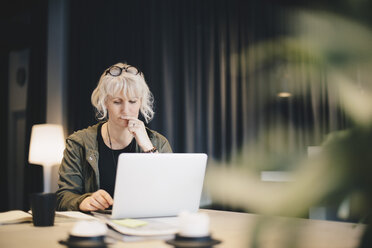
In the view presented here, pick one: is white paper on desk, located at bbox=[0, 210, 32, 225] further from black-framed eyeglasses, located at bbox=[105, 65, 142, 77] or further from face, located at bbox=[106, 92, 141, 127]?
black-framed eyeglasses, located at bbox=[105, 65, 142, 77]

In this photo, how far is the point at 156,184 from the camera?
132 cm

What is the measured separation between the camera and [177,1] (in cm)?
388

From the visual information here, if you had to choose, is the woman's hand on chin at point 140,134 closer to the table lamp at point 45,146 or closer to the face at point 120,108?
the face at point 120,108

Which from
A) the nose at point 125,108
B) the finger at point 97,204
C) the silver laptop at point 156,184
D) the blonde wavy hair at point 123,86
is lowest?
the finger at point 97,204

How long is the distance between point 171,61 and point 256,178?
360 centimetres

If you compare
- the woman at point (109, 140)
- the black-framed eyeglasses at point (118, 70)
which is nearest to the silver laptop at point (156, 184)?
the woman at point (109, 140)

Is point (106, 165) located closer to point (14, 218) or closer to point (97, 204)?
point (97, 204)

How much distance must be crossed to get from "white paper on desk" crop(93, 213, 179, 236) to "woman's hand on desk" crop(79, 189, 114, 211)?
0.58 ft

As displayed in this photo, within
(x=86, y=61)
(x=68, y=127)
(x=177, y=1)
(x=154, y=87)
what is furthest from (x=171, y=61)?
(x=68, y=127)

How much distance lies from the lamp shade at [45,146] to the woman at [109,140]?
1811 millimetres

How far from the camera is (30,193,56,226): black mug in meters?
1.26

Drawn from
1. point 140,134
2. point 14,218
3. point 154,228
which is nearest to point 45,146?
point 140,134

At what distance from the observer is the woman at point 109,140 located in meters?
2.04

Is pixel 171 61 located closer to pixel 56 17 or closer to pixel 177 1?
pixel 177 1
